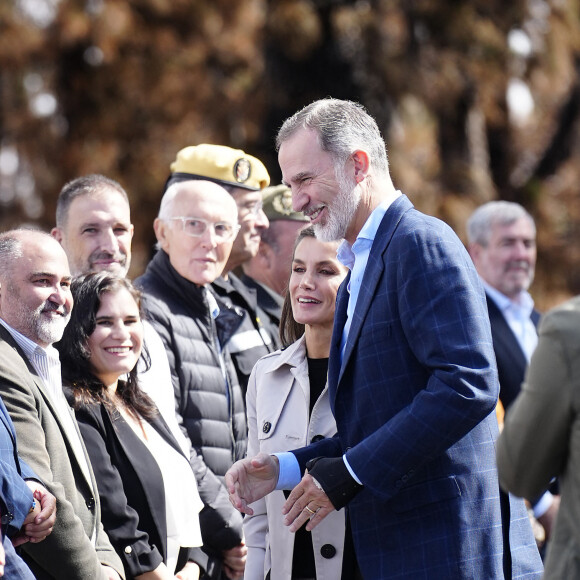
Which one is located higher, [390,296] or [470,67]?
[470,67]

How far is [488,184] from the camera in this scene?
12.4 meters

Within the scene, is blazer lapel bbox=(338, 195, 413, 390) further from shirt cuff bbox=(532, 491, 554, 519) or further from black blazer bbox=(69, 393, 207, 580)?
shirt cuff bbox=(532, 491, 554, 519)

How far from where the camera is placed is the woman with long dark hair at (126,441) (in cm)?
387

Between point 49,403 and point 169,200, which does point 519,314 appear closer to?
point 169,200

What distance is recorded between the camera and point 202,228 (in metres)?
4.98

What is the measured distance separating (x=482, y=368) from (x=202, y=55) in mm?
10575

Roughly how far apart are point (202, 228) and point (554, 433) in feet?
9.21

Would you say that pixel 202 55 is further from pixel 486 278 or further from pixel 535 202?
pixel 486 278

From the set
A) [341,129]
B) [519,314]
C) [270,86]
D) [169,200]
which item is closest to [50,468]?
[341,129]

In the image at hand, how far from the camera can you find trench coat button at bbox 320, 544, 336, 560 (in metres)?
3.73

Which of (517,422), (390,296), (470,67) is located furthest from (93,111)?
(517,422)

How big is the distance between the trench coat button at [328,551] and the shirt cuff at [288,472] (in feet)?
1.02

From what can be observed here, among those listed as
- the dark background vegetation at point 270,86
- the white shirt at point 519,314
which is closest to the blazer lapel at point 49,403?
the white shirt at point 519,314

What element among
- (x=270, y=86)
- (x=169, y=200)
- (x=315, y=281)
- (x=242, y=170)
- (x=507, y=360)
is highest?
(x=270, y=86)
